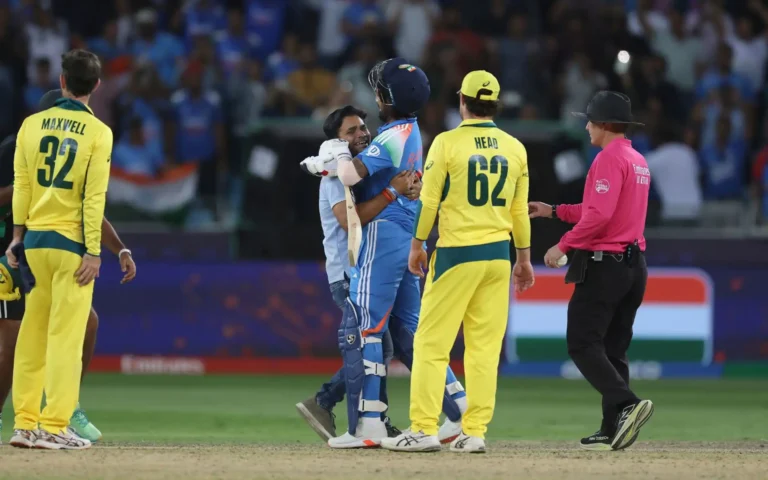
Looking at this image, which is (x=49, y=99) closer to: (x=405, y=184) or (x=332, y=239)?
(x=332, y=239)

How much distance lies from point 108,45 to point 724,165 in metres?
8.42

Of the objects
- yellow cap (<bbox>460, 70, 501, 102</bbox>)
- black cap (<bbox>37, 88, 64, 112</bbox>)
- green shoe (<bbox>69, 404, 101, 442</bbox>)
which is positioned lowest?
green shoe (<bbox>69, 404, 101, 442</bbox>)

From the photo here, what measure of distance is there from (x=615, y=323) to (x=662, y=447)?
0.97m

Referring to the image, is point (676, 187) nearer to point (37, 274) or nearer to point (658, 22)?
point (658, 22)

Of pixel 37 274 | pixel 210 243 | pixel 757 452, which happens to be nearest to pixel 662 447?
pixel 757 452

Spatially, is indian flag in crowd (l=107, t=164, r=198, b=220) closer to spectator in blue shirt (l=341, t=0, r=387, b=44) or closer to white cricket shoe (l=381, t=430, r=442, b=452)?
spectator in blue shirt (l=341, t=0, r=387, b=44)

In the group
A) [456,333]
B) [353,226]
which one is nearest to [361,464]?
[456,333]

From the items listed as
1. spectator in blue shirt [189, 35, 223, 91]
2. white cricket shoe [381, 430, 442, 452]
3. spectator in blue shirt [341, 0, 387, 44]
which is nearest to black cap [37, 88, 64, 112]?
white cricket shoe [381, 430, 442, 452]

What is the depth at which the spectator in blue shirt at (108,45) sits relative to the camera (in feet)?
61.8

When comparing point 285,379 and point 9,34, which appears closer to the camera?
point 285,379

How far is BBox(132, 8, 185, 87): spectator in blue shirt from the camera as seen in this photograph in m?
18.5

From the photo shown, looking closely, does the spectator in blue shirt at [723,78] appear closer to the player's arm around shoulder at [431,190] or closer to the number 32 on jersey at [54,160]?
the player's arm around shoulder at [431,190]

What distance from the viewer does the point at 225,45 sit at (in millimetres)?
18922

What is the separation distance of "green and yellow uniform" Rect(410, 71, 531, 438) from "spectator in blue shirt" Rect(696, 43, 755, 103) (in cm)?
1057
